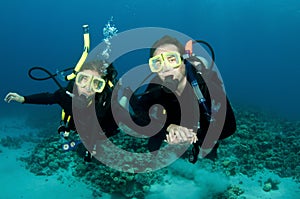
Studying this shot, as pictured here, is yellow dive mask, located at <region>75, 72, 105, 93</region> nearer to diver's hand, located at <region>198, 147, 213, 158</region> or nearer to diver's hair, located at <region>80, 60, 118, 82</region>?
diver's hair, located at <region>80, 60, 118, 82</region>

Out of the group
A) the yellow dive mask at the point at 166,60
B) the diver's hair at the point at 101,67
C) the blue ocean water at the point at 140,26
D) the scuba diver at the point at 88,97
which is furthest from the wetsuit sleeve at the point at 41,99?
the blue ocean water at the point at 140,26

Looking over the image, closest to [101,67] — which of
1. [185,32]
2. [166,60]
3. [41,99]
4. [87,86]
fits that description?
[87,86]

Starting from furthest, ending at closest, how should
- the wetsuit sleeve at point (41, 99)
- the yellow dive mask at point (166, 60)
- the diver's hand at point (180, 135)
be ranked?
the wetsuit sleeve at point (41, 99) → the yellow dive mask at point (166, 60) → the diver's hand at point (180, 135)

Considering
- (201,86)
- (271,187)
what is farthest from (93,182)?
(201,86)

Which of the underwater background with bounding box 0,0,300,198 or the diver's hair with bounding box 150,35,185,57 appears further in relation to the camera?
the underwater background with bounding box 0,0,300,198

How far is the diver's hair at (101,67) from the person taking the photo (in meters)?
5.23

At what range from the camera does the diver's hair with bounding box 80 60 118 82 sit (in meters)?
5.23

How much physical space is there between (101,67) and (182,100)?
6.51ft

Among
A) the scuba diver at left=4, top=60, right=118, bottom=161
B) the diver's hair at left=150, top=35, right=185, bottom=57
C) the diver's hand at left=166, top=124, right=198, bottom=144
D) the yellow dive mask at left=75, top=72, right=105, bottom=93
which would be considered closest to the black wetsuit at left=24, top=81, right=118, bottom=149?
the scuba diver at left=4, top=60, right=118, bottom=161

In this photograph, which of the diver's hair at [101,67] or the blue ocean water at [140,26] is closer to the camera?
the diver's hair at [101,67]

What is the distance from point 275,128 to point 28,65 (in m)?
111

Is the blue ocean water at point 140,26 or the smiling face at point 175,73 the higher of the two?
the blue ocean water at point 140,26

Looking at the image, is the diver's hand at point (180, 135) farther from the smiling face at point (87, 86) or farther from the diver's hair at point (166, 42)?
the smiling face at point (87, 86)

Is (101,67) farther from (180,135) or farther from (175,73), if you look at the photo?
(180,135)
